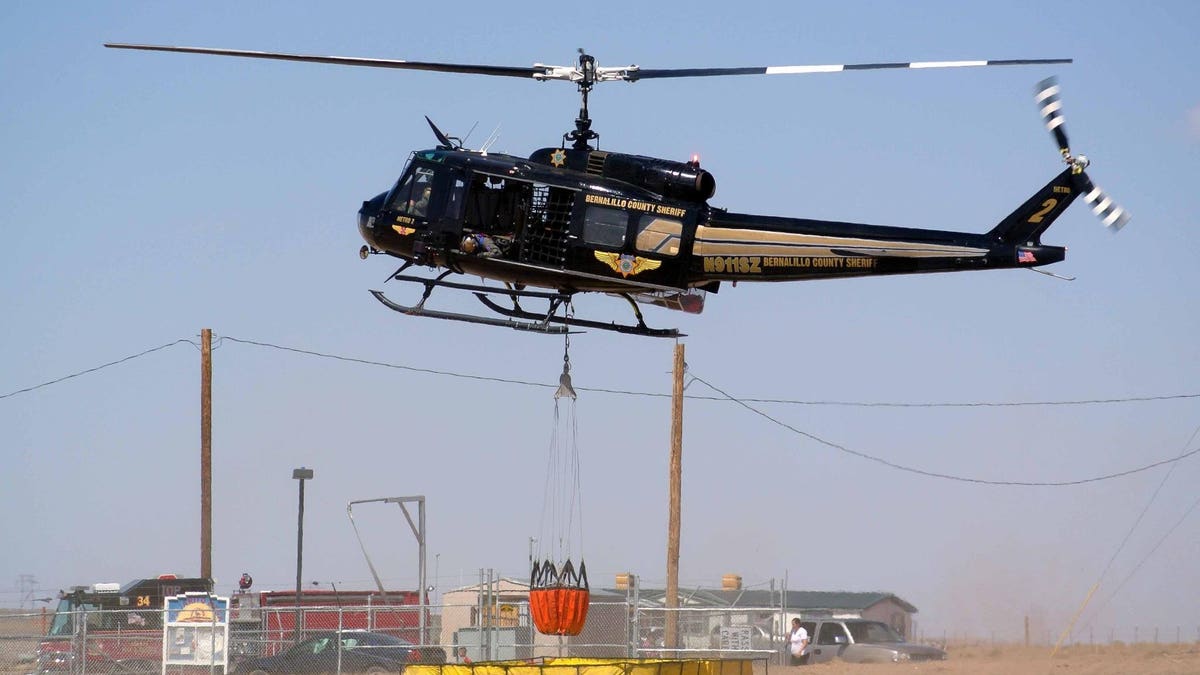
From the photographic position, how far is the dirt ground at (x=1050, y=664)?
2580cm

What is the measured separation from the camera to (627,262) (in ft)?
60.4

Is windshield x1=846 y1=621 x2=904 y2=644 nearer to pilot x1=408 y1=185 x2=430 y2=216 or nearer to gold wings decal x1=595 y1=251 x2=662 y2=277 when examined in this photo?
gold wings decal x1=595 y1=251 x2=662 y2=277

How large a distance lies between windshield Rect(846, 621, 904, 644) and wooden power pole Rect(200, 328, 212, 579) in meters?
12.4

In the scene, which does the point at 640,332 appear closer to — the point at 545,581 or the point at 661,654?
the point at 545,581

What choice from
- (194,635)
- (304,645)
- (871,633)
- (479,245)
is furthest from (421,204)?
(871,633)

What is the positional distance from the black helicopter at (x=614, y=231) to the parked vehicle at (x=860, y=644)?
40.1 feet

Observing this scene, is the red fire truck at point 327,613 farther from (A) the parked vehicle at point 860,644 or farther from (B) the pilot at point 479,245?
(B) the pilot at point 479,245

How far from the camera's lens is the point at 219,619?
81.8 feet

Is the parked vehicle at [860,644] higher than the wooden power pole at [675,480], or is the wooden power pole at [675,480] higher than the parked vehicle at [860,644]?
the wooden power pole at [675,480]

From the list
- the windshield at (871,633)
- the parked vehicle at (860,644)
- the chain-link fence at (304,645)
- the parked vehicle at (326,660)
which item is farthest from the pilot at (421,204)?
the windshield at (871,633)

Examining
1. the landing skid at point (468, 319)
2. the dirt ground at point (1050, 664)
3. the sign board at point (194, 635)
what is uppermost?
the landing skid at point (468, 319)

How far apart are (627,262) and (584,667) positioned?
4.64 meters

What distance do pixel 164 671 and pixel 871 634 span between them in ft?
43.9

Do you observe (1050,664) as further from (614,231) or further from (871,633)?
(614,231)
